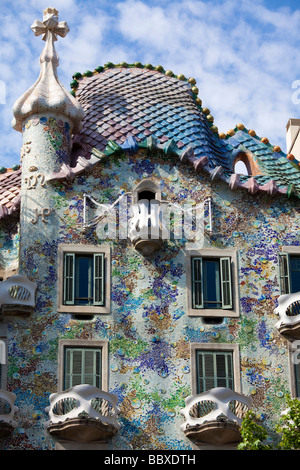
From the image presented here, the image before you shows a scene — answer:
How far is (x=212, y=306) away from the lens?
32250 millimetres

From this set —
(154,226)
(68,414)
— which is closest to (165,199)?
(154,226)

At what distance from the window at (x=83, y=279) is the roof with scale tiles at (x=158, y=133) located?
2072mm

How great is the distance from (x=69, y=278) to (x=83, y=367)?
2.30 metres

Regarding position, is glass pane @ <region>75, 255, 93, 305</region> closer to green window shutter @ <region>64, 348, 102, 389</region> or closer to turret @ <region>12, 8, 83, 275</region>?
turret @ <region>12, 8, 83, 275</region>

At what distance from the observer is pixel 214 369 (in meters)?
31.5

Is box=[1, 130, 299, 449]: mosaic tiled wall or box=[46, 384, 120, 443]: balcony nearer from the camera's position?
box=[46, 384, 120, 443]: balcony

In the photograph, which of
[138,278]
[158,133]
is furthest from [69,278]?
[158,133]

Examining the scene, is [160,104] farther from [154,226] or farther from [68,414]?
[68,414]

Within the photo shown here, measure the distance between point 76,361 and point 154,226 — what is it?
389 cm

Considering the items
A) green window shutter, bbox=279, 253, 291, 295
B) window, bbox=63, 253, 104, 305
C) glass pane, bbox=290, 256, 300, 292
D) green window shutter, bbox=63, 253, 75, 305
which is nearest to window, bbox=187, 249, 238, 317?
green window shutter, bbox=279, 253, 291, 295

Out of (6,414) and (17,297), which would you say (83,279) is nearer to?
(17,297)

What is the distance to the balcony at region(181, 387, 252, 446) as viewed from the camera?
3011 cm

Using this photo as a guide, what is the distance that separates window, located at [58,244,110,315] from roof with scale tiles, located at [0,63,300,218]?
6.80 ft

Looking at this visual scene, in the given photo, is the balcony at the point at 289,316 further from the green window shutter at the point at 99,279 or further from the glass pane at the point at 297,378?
the green window shutter at the point at 99,279
